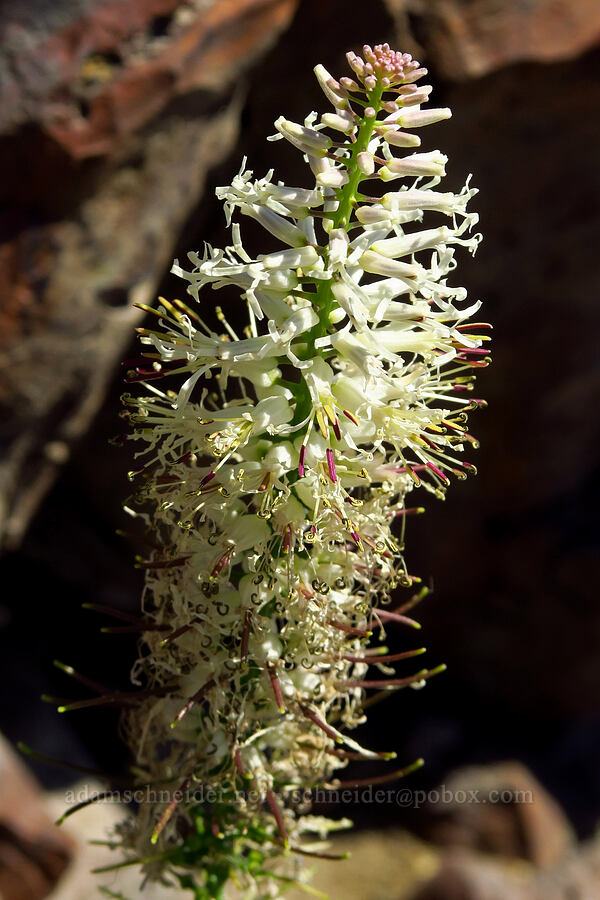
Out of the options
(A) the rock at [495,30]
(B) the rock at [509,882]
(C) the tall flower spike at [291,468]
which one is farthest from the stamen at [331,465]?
(B) the rock at [509,882]

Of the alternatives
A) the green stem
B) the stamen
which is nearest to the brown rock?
the green stem

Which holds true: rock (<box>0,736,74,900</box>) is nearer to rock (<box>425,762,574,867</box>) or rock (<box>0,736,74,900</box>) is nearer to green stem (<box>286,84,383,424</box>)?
rock (<box>425,762,574,867</box>)

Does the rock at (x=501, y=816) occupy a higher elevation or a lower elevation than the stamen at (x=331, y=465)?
lower

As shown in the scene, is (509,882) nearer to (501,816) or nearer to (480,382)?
(501,816)

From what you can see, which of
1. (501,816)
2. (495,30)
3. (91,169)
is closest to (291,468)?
(91,169)

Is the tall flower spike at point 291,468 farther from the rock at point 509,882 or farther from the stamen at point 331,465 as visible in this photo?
the rock at point 509,882

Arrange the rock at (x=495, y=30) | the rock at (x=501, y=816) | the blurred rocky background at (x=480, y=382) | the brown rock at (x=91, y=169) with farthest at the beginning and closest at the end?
the rock at (x=501, y=816) → the rock at (x=495, y=30) → the blurred rocky background at (x=480, y=382) → the brown rock at (x=91, y=169)

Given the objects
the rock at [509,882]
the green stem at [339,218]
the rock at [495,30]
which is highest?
the green stem at [339,218]
